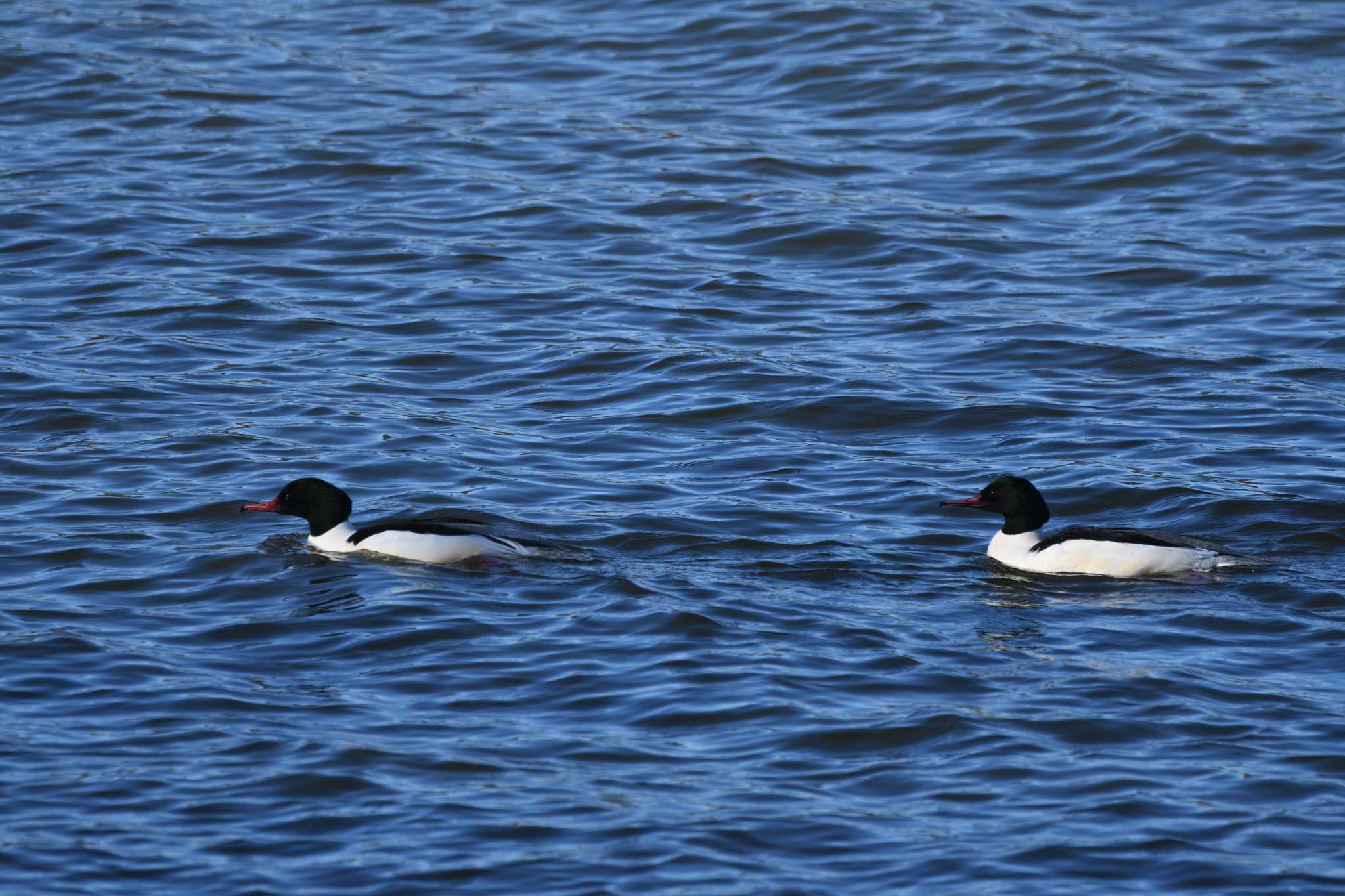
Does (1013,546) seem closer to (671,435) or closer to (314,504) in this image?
(671,435)

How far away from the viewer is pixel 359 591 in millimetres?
11680

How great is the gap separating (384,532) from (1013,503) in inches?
146

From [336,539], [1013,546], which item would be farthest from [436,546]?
[1013,546]

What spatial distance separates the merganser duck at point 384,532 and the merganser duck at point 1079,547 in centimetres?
278

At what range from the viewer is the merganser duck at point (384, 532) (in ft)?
39.2

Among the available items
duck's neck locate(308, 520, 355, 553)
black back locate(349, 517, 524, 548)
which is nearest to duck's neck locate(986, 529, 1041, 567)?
black back locate(349, 517, 524, 548)

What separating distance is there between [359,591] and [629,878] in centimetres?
399

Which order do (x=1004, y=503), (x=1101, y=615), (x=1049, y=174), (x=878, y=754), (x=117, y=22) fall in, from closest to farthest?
(x=878, y=754) → (x=1101, y=615) → (x=1004, y=503) → (x=1049, y=174) → (x=117, y=22)

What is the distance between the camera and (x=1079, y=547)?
12016 mm

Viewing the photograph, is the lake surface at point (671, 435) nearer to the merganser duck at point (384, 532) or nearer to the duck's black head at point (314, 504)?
the merganser duck at point (384, 532)

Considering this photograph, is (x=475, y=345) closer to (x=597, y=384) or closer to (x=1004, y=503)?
(x=597, y=384)

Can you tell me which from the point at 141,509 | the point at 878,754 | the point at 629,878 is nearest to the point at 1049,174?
the point at 141,509

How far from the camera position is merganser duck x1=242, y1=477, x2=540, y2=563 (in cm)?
1194

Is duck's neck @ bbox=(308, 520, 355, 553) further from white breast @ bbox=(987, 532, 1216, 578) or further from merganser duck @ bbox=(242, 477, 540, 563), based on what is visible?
white breast @ bbox=(987, 532, 1216, 578)
